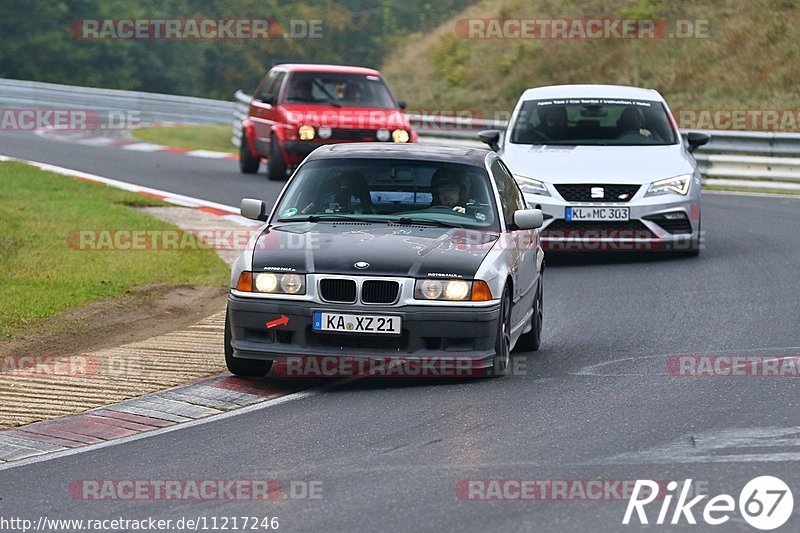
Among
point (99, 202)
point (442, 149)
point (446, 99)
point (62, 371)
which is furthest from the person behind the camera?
point (446, 99)

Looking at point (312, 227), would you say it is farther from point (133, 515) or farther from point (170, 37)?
point (170, 37)

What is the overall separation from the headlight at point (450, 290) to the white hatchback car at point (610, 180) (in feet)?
19.9

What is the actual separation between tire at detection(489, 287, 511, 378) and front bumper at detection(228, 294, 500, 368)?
0.08 m

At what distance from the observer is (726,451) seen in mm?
7484

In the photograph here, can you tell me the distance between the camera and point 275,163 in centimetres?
2388

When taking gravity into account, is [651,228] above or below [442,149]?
below

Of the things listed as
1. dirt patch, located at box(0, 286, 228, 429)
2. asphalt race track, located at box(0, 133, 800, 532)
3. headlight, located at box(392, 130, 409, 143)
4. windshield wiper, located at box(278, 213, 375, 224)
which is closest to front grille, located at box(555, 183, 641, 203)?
asphalt race track, located at box(0, 133, 800, 532)

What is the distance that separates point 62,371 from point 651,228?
23.7 feet

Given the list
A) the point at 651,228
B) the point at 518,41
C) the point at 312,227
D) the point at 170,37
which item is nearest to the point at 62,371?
the point at 312,227

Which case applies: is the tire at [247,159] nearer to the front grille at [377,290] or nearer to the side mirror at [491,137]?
the side mirror at [491,137]

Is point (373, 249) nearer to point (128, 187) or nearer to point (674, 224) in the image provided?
point (674, 224)

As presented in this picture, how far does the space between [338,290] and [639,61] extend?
1137 inches

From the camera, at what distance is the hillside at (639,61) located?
34094 mm

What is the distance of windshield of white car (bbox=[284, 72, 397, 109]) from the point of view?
24.2 m
